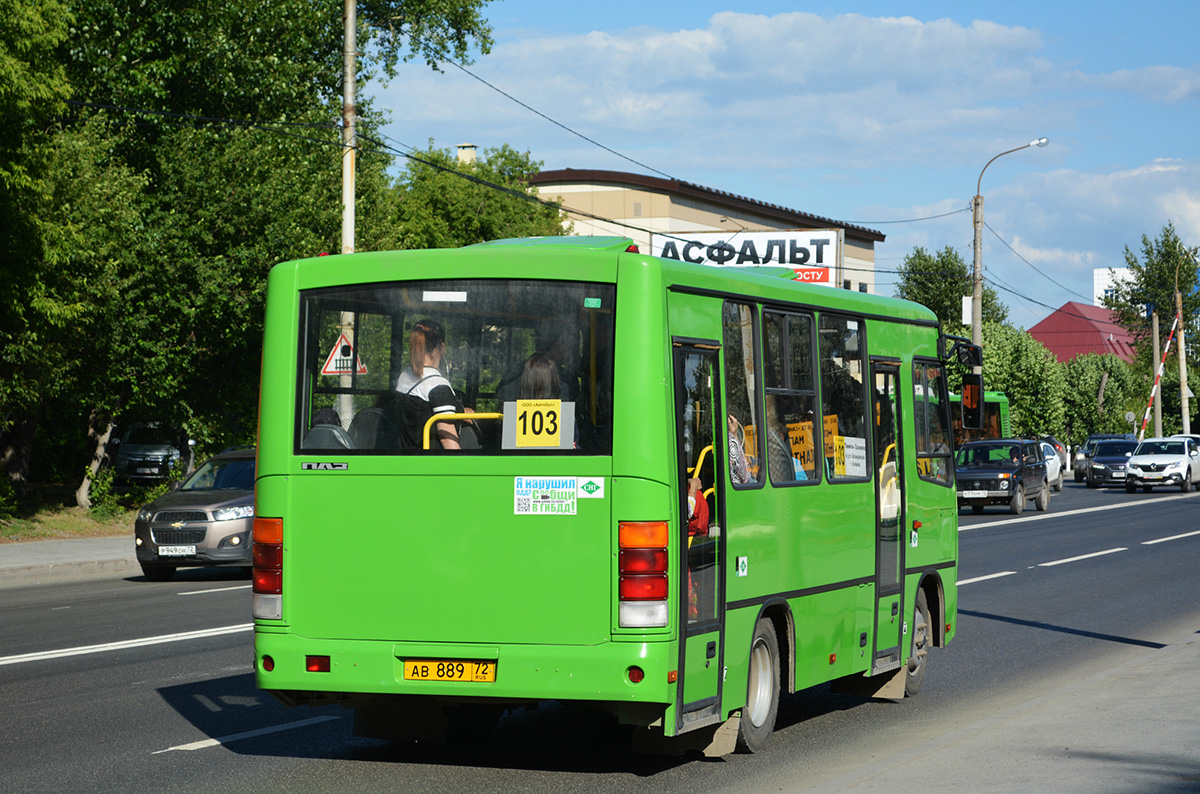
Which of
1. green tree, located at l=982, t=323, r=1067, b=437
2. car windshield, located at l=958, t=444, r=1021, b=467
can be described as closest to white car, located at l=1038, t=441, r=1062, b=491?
car windshield, located at l=958, t=444, r=1021, b=467

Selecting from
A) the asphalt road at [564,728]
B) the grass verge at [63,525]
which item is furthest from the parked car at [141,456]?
the asphalt road at [564,728]

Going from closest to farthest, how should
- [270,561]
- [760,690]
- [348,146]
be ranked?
[270,561] → [760,690] → [348,146]

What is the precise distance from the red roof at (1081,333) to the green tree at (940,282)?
4321 cm

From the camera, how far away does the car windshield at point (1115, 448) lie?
53750 millimetres

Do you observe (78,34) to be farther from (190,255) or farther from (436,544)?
(436,544)

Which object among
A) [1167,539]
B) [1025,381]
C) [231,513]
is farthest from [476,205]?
[231,513]

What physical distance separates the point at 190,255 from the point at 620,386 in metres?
22.6

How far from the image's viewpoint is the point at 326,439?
7570 millimetres

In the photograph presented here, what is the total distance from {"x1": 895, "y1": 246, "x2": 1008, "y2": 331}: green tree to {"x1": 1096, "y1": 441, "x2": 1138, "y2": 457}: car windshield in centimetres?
2478

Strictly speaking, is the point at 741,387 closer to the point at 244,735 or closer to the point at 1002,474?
the point at 244,735

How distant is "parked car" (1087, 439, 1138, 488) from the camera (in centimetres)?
5225

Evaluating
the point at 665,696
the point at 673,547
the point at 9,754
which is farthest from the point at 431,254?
the point at 9,754

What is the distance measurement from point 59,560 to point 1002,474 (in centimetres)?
2295

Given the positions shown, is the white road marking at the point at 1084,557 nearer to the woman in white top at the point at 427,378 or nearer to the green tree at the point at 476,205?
the woman in white top at the point at 427,378
